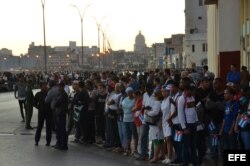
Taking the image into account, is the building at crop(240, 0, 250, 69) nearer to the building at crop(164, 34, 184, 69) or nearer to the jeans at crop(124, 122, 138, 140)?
the jeans at crop(124, 122, 138, 140)

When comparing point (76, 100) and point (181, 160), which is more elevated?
point (76, 100)

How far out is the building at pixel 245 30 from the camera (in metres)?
27.8

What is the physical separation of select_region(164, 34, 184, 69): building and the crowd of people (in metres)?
109

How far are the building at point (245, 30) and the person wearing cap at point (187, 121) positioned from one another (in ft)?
51.1

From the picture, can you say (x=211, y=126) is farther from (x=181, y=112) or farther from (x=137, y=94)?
(x=137, y=94)

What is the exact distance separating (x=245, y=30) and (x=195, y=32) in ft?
284

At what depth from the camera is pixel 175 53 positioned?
154875mm

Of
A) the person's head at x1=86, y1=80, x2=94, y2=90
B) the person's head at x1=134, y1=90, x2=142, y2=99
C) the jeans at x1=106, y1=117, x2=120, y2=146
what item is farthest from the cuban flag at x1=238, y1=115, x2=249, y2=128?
the person's head at x1=86, y1=80, x2=94, y2=90

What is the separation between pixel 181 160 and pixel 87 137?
502cm

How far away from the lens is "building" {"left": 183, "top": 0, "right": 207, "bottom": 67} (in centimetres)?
11075

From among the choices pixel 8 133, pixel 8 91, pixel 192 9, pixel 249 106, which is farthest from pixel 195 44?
pixel 249 106

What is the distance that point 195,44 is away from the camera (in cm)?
11175

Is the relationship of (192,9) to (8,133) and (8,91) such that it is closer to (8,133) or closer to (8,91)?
(8,91)

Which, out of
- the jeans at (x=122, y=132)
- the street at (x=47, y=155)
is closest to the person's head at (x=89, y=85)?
the street at (x=47, y=155)
